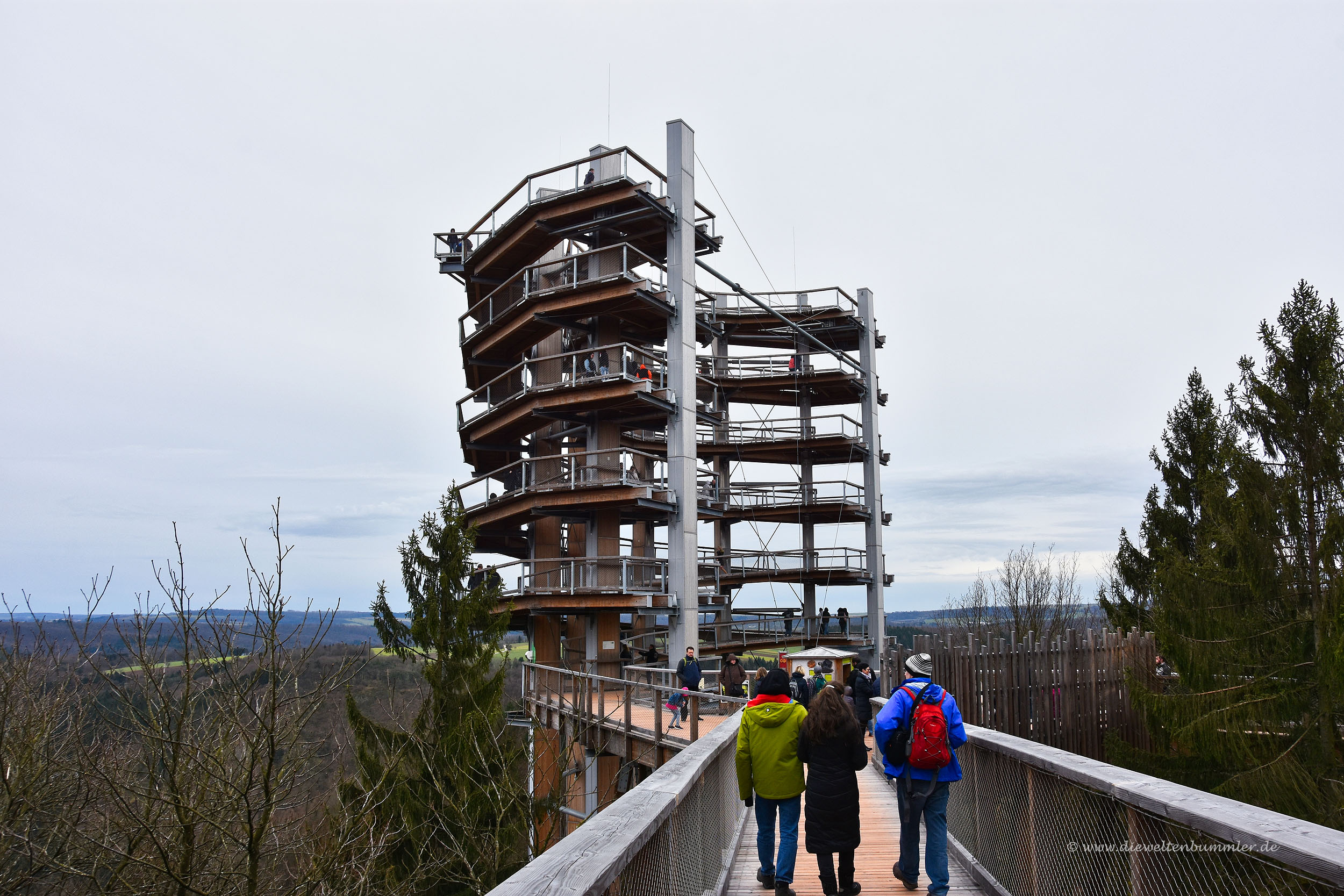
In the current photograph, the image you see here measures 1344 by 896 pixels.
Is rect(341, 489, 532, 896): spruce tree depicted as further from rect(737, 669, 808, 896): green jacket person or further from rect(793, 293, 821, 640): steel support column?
rect(793, 293, 821, 640): steel support column

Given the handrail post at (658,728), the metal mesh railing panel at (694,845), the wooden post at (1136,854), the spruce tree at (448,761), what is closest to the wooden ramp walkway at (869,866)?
the metal mesh railing panel at (694,845)

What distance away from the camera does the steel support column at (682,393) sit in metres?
27.8

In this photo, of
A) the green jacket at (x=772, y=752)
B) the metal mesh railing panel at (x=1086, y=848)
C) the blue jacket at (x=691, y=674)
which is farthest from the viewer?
the blue jacket at (x=691, y=674)

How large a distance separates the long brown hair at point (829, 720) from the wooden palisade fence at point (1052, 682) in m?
6.96

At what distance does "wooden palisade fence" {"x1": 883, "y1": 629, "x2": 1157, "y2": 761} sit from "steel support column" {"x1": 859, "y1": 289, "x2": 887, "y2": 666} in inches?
922

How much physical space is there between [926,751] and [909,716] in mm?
255

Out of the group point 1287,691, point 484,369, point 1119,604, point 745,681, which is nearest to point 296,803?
point 745,681

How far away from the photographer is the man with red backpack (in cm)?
615

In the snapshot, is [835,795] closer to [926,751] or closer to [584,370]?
[926,751]

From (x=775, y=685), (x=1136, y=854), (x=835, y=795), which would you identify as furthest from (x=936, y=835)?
(x=1136, y=854)

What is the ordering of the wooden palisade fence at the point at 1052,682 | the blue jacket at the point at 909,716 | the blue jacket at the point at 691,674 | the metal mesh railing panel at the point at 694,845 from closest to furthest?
the metal mesh railing panel at the point at 694,845, the blue jacket at the point at 909,716, the wooden palisade fence at the point at 1052,682, the blue jacket at the point at 691,674

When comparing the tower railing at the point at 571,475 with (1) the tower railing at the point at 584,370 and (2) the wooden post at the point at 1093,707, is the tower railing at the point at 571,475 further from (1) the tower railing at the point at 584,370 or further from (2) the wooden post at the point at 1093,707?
(2) the wooden post at the point at 1093,707

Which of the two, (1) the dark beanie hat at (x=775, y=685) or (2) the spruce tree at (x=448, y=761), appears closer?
(1) the dark beanie hat at (x=775, y=685)

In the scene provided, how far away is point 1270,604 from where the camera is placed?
13508 mm
